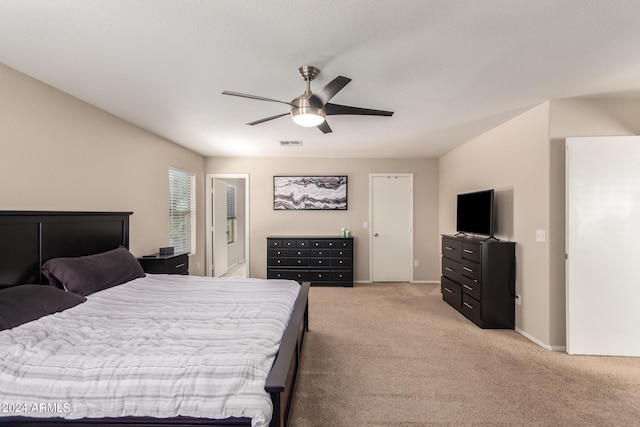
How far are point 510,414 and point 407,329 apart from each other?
1.52 meters

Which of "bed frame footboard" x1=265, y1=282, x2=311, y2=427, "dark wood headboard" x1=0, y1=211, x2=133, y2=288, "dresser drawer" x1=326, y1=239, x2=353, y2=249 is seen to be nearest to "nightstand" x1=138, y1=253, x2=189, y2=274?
"dark wood headboard" x1=0, y1=211, x2=133, y2=288

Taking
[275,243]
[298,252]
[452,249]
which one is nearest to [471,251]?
[452,249]

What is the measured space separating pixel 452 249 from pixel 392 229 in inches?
66.4

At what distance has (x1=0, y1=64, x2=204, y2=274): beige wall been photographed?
237 centimetres

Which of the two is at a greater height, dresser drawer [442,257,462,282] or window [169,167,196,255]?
window [169,167,196,255]

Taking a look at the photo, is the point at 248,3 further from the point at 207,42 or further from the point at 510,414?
the point at 510,414

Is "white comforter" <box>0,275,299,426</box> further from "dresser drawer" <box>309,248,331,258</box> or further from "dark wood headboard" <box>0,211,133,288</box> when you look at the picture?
"dresser drawer" <box>309,248,331,258</box>

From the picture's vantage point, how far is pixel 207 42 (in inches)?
76.7

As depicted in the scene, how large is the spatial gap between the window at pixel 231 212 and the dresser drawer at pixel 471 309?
5.33 meters

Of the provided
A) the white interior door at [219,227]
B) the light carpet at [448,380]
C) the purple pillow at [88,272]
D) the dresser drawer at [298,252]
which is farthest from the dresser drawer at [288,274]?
the purple pillow at [88,272]

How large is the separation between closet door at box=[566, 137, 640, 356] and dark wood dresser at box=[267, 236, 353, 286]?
3310 millimetres

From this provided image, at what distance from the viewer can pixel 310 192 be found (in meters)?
5.99

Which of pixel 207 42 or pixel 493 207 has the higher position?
pixel 207 42

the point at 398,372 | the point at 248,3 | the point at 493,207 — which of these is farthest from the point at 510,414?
the point at 248,3
